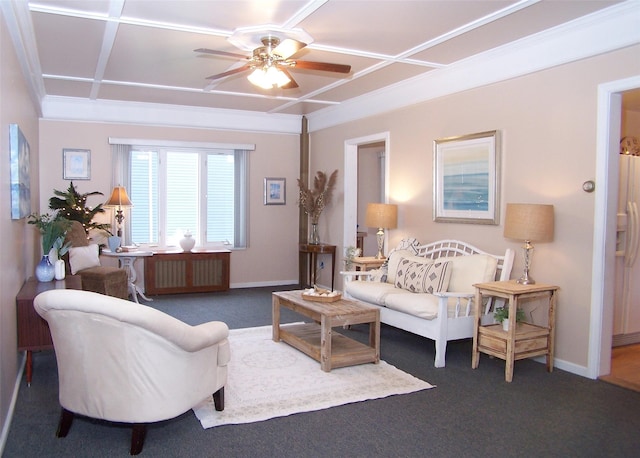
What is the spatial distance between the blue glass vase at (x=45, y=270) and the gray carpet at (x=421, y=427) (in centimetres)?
74

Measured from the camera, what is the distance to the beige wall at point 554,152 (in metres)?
4.01

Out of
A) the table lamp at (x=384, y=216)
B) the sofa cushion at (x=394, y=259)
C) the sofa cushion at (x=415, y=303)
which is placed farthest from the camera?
the table lamp at (x=384, y=216)

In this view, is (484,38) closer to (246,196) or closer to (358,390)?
(358,390)

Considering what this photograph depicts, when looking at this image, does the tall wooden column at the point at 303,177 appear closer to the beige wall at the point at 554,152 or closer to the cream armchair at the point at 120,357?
the beige wall at the point at 554,152

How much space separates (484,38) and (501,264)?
1957mm

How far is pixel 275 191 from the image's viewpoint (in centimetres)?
829

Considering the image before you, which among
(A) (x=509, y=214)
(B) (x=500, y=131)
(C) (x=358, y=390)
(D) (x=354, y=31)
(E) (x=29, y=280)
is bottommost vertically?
(C) (x=358, y=390)

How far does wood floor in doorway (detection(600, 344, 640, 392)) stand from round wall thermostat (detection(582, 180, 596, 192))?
1436mm

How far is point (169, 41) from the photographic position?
14.6ft

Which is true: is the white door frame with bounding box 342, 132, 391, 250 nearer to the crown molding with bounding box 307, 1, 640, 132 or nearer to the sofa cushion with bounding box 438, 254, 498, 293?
the crown molding with bounding box 307, 1, 640, 132

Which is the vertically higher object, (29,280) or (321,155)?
(321,155)

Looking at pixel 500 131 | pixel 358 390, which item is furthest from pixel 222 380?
pixel 500 131

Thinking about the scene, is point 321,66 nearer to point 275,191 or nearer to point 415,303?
point 415,303

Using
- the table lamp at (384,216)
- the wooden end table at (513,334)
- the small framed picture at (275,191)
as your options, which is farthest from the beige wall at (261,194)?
the wooden end table at (513,334)
